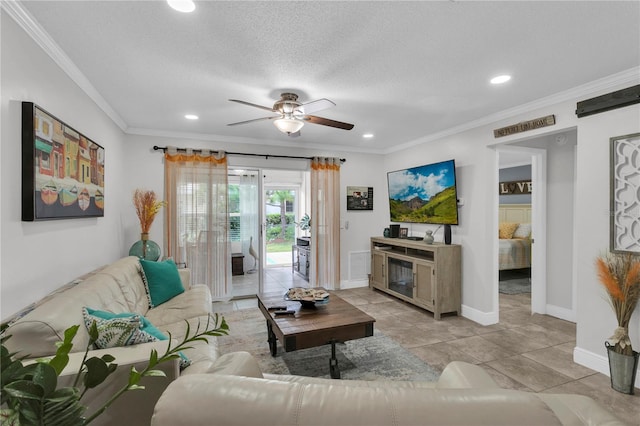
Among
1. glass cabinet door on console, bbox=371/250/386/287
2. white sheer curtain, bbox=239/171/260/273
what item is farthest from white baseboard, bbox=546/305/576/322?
white sheer curtain, bbox=239/171/260/273

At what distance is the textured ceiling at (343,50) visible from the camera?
166cm

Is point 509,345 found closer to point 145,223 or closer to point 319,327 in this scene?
point 319,327

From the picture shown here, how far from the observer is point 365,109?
329cm

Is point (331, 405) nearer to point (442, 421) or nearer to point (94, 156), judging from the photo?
point (442, 421)

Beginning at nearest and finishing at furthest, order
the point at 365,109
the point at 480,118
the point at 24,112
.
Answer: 1. the point at 24,112
2. the point at 365,109
3. the point at 480,118

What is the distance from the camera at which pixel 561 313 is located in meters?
3.77

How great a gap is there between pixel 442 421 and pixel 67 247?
8.77ft

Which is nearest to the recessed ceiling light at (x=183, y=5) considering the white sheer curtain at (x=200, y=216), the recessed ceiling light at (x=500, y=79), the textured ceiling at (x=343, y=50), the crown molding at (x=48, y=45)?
the textured ceiling at (x=343, y=50)

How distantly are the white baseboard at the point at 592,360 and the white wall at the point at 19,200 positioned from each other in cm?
419

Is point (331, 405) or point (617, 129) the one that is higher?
point (617, 129)

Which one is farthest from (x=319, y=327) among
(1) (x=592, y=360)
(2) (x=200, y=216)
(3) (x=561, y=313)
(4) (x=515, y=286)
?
(4) (x=515, y=286)

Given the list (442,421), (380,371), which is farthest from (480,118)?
(442,421)

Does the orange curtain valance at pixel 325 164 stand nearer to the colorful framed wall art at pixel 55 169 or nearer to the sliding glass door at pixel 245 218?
the sliding glass door at pixel 245 218

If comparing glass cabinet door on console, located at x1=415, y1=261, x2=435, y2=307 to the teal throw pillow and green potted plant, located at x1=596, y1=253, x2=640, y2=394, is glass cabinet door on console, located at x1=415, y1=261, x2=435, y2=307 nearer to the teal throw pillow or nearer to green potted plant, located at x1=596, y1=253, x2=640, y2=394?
green potted plant, located at x1=596, y1=253, x2=640, y2=394
